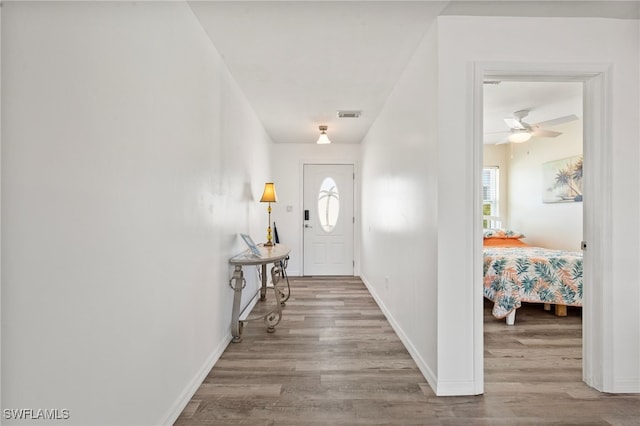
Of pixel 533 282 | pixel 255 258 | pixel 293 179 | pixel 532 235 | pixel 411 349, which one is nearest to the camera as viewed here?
pixel 411 349

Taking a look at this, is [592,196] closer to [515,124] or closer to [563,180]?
[515,124]

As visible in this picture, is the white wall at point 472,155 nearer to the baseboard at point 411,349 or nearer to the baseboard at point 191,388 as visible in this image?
the baseboard at point 411,349

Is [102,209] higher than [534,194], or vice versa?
[534,194]

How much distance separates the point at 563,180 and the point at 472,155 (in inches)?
147

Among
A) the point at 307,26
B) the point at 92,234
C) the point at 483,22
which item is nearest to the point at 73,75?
the point at 92,234

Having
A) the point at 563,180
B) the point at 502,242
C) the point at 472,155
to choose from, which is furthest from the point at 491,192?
the point at 472,155

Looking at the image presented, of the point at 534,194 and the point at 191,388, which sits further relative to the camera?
the point at 534,194

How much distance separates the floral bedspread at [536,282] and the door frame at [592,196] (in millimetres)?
1178

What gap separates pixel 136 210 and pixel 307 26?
151 cm

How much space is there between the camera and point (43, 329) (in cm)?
92

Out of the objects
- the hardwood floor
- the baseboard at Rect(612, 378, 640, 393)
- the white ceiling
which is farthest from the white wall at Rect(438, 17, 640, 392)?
the hardwood floor

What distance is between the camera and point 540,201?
502 centimetres

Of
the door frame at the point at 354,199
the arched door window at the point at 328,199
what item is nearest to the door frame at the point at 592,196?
the door frame at the point at 354,199

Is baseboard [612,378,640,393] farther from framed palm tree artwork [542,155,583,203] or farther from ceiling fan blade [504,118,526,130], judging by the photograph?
framed palm tree artwork [542,155,583,203]
